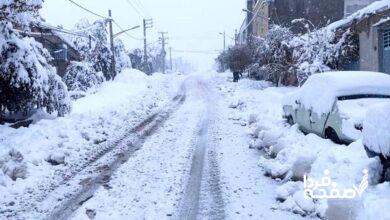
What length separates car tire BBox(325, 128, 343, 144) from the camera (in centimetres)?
1023

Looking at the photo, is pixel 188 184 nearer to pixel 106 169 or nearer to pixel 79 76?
pixel 106 169

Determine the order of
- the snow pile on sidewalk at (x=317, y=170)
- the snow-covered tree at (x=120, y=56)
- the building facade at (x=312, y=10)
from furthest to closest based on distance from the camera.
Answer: the snow-covered tree at (x=120, y=56) → the building facade at (x=312, y=10) → the snow pile on sidewalk at (x=317, y=170)

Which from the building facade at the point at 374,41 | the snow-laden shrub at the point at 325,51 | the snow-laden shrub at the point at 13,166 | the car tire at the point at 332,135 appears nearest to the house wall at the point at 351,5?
the snow-laden shrub at the point at 325,51

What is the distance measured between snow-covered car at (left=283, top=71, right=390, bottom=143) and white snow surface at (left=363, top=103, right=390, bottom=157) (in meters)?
2.19

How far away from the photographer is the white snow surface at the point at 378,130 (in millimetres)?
6570

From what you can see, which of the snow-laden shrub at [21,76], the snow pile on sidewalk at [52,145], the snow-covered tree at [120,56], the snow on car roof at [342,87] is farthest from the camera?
the snow-covered tree at [120,56]

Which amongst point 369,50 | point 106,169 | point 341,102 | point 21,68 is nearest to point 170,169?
point 106,169

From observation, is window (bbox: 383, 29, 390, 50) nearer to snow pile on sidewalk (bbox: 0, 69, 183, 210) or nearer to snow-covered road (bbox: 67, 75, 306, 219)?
snow-covered road (bbox: 67, 75, 306, 219)

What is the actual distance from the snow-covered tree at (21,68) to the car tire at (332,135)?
826 cm

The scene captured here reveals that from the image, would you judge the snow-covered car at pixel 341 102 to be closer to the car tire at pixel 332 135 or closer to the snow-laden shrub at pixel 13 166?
the car tire at pixel 332 135

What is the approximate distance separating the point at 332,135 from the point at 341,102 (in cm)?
73

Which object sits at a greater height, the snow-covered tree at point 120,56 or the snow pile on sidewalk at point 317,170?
the snow-covered tree at point 120,56

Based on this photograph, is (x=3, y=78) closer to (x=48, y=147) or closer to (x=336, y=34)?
(x=48, y=147)

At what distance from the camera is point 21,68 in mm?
13812
